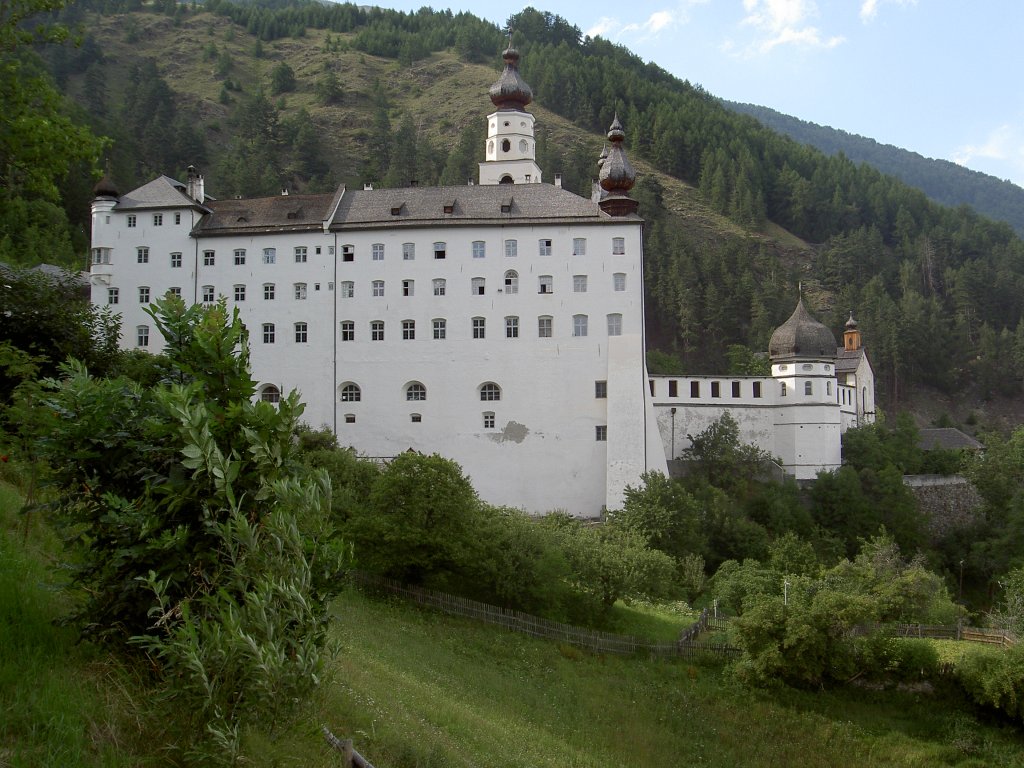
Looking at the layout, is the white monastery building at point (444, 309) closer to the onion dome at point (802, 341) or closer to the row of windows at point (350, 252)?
the row of windows at point (350, 252)

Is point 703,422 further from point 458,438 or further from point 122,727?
point 122,727

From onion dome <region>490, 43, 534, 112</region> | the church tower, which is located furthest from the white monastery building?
onion dome <region>490, 43, 534, 112</region>

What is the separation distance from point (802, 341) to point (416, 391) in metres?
21.0

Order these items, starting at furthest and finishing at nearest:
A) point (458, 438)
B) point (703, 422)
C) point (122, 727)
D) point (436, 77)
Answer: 1. point (436, 77)
2. point (703, 422)
3. point (458, 438)
4. point (122, 727)

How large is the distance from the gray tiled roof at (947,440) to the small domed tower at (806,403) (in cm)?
1719

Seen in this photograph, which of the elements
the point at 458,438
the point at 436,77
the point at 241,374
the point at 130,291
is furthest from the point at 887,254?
the point at 241,374

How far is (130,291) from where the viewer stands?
41.9 meters

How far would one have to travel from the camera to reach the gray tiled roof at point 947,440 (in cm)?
6256

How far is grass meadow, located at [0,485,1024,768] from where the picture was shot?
7203mm

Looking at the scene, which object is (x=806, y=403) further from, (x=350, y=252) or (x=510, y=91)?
(x=510, y=91)

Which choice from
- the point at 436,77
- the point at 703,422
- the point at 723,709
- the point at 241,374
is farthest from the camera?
the point at 436,77

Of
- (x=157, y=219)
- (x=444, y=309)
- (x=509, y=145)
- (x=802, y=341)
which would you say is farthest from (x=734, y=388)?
(x=157, y=219)

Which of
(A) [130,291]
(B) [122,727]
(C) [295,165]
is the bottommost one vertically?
(B) [122,727]

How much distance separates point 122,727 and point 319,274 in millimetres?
35313
